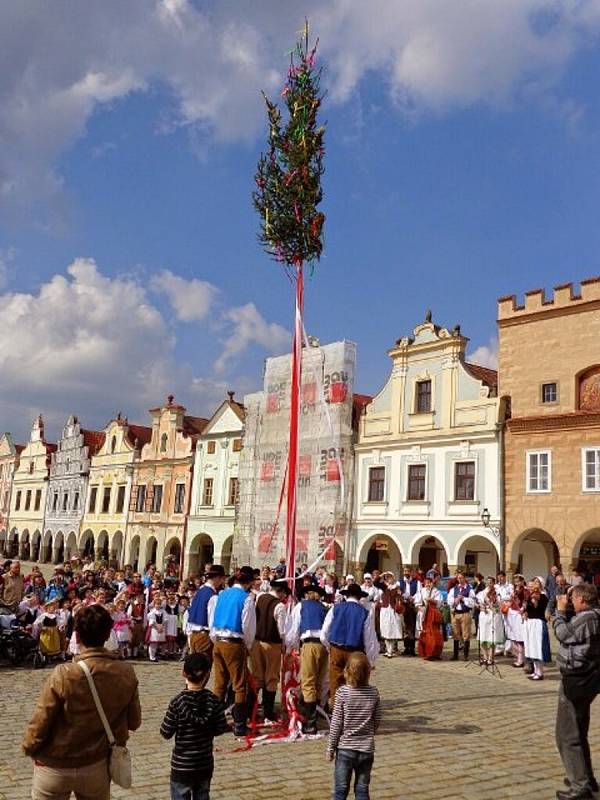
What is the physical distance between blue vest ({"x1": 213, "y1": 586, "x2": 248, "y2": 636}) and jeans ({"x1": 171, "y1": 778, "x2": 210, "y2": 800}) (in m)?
4.40

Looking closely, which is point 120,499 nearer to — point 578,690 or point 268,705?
point 268,705

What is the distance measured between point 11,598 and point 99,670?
47.1ft

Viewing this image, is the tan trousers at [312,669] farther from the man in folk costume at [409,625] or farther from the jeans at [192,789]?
the man in folk costume at [409,625]

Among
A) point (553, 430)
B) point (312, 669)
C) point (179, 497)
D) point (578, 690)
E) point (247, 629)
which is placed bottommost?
point (312, 669)

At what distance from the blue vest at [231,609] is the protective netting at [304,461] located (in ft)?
71.2

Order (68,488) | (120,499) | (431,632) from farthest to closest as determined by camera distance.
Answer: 1. (68,488)
2. (120,499)
3. (431,632)

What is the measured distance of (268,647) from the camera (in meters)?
9.98

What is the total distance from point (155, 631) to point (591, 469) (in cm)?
1625

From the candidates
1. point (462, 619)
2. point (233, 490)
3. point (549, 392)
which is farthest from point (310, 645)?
point (233, 490)

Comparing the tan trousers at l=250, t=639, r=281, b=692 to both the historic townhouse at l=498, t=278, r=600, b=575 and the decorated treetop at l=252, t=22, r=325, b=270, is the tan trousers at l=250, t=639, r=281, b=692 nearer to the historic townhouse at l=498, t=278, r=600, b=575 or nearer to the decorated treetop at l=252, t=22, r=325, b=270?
the decorated treetop at l=252, t=22, r=325, b=270

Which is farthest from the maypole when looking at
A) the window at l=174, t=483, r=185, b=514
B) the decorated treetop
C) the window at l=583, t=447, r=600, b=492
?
the window at l=174, t=483, r=185, b=514

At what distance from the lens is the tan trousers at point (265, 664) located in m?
9.93

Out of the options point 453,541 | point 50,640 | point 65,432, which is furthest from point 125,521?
point 50,640

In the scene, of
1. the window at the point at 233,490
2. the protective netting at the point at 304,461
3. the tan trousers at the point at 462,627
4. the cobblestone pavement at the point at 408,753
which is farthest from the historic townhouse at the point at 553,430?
the window at the point at 233,490
